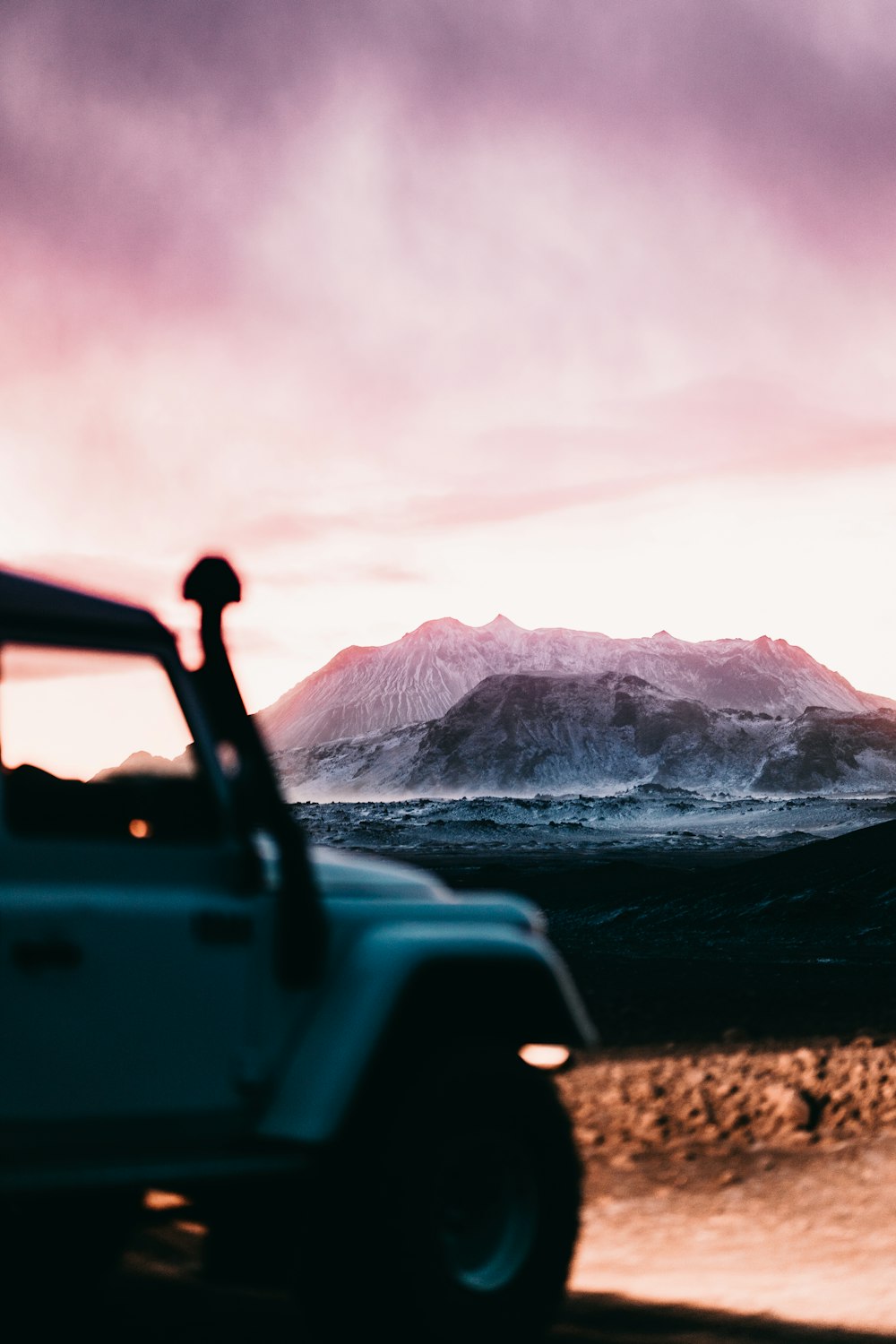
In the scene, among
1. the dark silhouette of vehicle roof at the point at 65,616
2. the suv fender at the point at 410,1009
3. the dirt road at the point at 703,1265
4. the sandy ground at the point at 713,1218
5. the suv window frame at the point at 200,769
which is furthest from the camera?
the sandy ground at the point at 713,1218

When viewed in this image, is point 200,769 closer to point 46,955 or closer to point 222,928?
point 222,928

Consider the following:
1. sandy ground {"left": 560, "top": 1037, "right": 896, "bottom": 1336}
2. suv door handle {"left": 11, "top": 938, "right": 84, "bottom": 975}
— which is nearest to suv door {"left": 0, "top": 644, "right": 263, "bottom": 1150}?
suv door handle {"left": 11, "top": 938, "right": 84, "bottom": 975}

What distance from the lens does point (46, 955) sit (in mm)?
4379

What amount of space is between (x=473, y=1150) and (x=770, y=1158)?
649 centimetres

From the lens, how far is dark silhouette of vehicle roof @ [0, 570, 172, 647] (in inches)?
184

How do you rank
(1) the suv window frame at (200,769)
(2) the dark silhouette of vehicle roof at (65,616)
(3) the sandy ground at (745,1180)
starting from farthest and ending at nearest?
(3) the sandy ground at (745,1180) < (2) the dark silhouette of vehicle roof at (65,616) < (1) the suv window frame at (200,769)

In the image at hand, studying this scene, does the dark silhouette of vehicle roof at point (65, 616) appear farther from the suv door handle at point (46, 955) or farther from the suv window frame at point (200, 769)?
the suv door handle at point (46, 955)

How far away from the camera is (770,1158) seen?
11.1m

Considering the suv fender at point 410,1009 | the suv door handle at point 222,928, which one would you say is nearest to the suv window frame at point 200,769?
the suv door handle at point 222,928

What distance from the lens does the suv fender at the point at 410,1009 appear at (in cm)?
486

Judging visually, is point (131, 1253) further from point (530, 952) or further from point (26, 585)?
point (26, 585)

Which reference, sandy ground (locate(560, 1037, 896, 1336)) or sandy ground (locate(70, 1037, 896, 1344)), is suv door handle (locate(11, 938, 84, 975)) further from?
sandy ground (locate(560, 1037, 896, 1336))

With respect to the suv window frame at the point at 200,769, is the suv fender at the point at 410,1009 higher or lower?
lower

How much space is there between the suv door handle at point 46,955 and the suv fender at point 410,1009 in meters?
0.91
